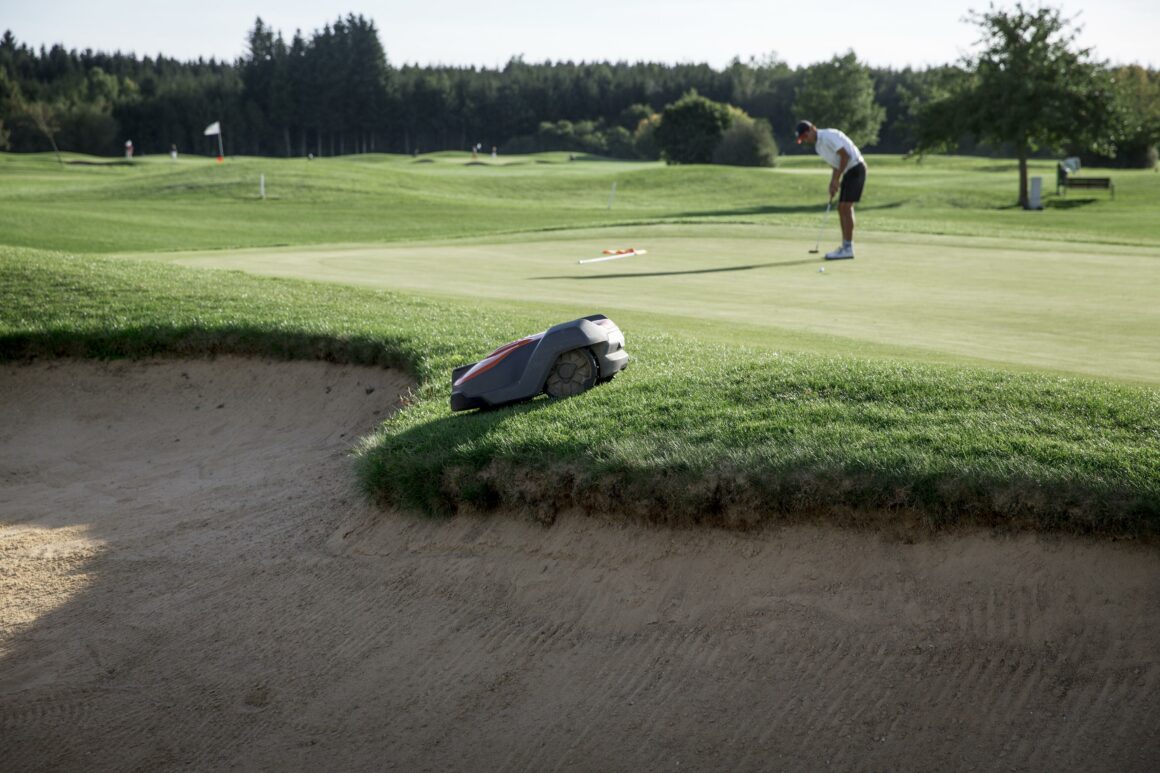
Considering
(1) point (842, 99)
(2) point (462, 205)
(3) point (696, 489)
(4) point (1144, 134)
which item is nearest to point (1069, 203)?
(4) point (1144, 134)

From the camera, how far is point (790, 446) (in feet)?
19.3

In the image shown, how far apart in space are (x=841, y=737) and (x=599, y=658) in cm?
121

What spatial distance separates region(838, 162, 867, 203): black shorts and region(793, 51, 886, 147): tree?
2614 inches

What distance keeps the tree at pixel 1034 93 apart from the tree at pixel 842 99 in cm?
3913

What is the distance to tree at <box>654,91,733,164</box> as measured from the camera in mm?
69938

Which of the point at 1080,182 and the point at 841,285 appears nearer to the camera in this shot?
the point at 841,285

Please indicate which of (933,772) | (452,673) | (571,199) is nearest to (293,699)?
(452,673)

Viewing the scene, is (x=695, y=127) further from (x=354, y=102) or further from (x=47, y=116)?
(x=354, y=102)

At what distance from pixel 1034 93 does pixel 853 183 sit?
27.5 metres

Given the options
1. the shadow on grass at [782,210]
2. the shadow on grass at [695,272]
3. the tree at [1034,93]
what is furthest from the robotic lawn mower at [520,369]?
the tree at [1034,93]

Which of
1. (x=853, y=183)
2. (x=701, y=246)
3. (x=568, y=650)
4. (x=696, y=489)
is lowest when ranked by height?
(x=568, y=650)

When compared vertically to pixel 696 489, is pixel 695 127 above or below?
above

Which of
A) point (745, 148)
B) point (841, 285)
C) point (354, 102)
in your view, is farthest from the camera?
point (354, 102)

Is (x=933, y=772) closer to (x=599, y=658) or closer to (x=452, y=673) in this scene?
(x=599, y=658)
